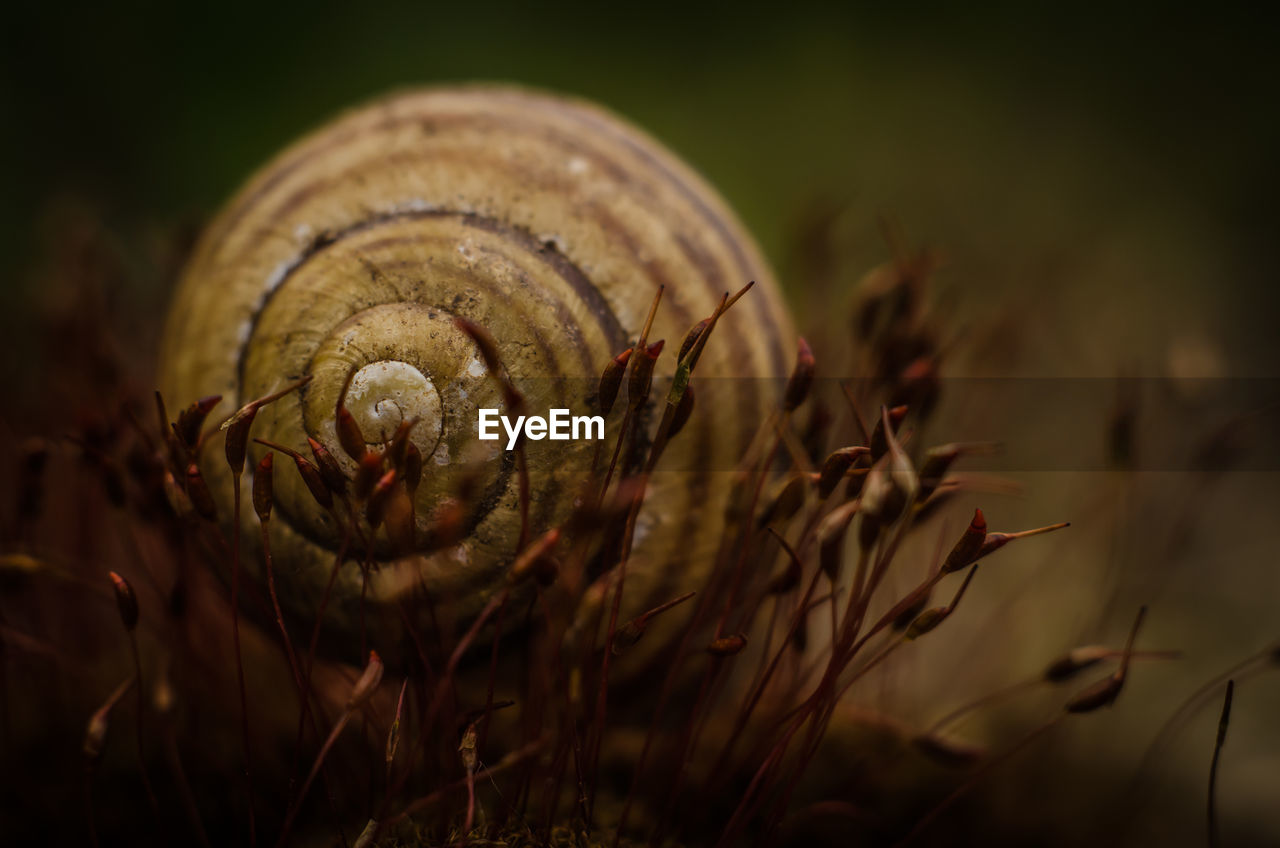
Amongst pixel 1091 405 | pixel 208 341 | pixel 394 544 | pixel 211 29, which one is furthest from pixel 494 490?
pixel 211 29

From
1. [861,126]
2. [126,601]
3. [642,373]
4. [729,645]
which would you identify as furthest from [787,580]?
[861,126]

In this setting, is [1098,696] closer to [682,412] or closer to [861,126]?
[682,412]

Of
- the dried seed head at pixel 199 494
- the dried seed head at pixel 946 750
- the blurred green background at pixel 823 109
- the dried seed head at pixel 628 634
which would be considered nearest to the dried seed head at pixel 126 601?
the dried seed head at pixel 199 494

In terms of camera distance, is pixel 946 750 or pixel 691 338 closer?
pixel 691 338

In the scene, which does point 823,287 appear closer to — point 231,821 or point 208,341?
point 208,341

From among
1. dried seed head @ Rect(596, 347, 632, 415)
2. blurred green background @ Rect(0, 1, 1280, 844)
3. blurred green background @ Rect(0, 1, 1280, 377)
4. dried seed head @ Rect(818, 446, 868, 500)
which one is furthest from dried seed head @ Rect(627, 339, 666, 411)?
blurred green background @ Rect(0, 1, 1280, 377)
